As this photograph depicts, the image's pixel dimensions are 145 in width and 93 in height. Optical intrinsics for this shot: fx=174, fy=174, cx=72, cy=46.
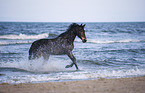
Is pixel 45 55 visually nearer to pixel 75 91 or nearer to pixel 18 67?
pixel 18 67

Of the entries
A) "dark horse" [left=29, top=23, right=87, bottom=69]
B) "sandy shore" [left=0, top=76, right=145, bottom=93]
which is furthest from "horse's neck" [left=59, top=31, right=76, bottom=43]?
"sandy shore" [left=0, top=76, right=145, bottom=93]

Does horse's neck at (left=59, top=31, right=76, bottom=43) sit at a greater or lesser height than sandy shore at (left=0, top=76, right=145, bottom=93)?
greater

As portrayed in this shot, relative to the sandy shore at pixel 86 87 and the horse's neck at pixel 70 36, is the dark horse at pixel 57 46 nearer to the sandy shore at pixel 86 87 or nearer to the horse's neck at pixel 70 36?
the horse's neck at pixel 70 36

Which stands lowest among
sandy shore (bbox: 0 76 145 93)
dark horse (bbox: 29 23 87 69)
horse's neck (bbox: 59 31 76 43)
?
sandy shore (bbox: 0 76 145 93)

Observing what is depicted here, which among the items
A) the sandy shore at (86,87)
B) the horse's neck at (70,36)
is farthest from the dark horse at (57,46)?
the sandy shore at (86,87)

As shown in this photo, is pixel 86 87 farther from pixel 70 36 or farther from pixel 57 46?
pixel 70 36

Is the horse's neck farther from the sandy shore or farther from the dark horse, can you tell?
the sandy shore

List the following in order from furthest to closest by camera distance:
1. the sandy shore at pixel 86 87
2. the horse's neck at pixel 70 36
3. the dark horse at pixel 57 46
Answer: the horse's neck at pixel 70 36 → the dark horse at pixel 57 46 → the sandy shore at pixel 86 87

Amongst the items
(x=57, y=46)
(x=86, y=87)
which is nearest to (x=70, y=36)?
(x=57, y=46)

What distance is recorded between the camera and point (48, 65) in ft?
27.1

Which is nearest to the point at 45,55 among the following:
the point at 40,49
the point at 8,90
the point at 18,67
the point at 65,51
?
the point at 40,49

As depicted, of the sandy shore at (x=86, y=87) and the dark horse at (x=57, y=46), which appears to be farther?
the dark horse at (x=57, y=46)

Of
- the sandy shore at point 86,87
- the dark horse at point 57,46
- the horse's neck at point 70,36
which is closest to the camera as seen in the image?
the sandy shore at point 86,87

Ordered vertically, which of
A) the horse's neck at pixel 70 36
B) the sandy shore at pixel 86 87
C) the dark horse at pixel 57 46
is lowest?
the sandy shore at pixel 86 87
